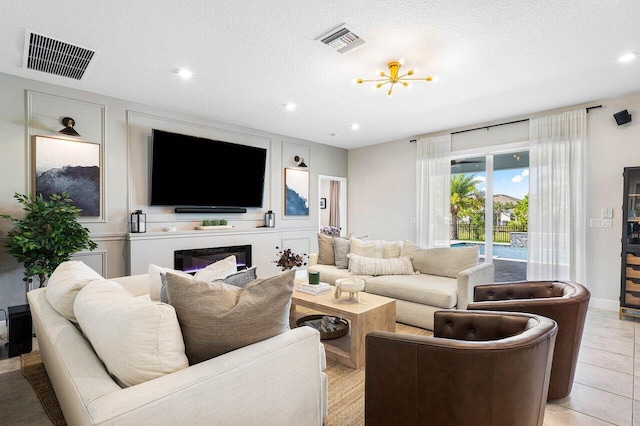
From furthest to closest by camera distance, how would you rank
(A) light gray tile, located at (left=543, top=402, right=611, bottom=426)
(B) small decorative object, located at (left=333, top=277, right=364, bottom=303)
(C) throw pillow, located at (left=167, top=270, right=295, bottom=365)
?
1. (B) small decorative object, located at (left=333, top=277, right=364, bottom=303)
2. (A) light gray tile, located at (left=543, top=402, right=611, bottom=426)
3. (C) throw pillow, located at (left=167, top=270, right=295, bottom=365)

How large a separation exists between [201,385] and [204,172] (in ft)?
12.9

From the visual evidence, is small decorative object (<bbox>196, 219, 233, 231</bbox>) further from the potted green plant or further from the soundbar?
the potted green plant

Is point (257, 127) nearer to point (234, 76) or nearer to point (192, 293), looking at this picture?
point (234, 76)

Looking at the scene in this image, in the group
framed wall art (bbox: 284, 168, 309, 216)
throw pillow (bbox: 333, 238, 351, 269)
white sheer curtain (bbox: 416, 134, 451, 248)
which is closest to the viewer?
throw pillow (bbox: 333, 238, 351, 269)

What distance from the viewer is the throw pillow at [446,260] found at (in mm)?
3637

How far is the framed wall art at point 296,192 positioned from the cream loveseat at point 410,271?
4.93 ft

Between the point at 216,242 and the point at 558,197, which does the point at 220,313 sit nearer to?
the point at 216,242

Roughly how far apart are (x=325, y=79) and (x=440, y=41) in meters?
1.19

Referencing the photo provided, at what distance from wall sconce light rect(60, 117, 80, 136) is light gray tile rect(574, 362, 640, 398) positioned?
205 inches

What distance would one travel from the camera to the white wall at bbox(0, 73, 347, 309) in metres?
3.21

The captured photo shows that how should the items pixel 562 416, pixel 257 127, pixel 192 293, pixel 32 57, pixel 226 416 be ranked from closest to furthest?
pixel 226 416 → pixel 192 293 → pixel 562 416 → pixel 32 57 → pixel 257 127

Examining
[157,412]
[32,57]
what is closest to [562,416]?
[157,412]

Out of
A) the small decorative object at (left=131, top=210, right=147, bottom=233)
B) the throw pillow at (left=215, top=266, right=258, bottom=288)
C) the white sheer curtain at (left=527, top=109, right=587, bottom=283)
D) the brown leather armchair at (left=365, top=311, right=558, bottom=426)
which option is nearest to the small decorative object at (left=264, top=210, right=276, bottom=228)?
the small decorative object at (left=131, top=210, right=147, bottom=233)

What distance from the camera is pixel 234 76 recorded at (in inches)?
127
